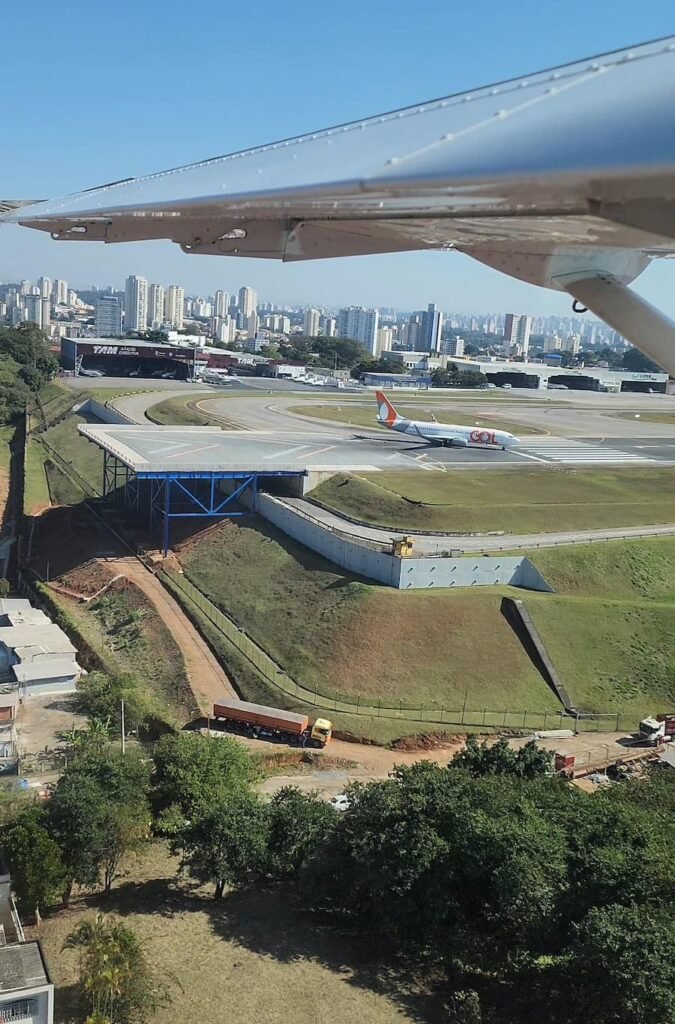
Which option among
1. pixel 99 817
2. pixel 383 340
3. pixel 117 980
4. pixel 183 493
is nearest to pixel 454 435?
pixel 183 493

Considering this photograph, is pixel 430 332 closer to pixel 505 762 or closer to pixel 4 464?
pixel 4 464

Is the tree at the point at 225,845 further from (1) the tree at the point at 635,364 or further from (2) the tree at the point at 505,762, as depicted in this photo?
(1) the tree at the point at 635,364

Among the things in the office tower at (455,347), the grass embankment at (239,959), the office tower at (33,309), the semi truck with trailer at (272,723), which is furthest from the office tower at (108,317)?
the grass embankment at (239,959)

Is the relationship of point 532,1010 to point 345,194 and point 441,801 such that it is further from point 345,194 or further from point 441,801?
point 345,194

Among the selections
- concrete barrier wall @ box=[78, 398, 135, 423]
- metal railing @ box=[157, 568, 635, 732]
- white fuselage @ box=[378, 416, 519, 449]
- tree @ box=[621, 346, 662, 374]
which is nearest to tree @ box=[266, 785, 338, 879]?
metal railing @ box=[157, 568, 635, 732]

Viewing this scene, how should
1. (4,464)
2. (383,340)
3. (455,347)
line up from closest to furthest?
(4,464) < (455,347) < (383,340)

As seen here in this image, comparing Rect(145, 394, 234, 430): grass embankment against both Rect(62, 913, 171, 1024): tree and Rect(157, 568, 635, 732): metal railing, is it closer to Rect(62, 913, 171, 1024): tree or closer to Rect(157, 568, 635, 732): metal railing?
Rect(157, 568, 635, 732): metal railing

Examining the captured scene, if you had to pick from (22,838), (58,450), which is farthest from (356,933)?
(58,450)
